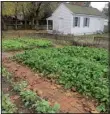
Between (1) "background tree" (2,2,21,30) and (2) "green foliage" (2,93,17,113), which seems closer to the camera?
(2) "green foliage" (2,93,17,113)

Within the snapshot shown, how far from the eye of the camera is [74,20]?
798 inches

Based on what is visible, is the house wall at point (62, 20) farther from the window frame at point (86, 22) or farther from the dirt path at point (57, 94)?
the dirt path at point (57, 94)

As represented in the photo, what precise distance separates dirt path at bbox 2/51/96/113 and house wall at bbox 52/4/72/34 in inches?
566

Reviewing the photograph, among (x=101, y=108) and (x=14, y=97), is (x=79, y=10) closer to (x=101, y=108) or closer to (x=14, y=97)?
(x=14, y=97)

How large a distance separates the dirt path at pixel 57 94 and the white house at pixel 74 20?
1438 centimetres

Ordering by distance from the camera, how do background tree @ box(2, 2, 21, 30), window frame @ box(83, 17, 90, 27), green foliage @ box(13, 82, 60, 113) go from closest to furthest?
green foliage @ box(13, 82, 60, 113)
background tree @ box(2, 2, 21, 30)
window frame @ box(83, 17, 90, 27)

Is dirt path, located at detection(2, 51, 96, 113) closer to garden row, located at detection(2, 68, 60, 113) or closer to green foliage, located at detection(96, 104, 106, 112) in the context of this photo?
green foliage, located at detection(96, 104, 106, 112)

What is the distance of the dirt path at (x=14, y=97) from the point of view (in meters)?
4.03

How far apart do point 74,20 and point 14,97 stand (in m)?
16.4

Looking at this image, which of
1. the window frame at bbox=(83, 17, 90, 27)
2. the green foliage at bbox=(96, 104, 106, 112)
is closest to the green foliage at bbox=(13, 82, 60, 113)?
the green foliage at bbox=(96, 104, 106, 112)

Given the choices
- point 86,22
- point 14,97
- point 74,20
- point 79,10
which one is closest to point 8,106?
point 14,97

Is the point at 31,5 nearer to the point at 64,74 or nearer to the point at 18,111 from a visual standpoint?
the point at 64,74

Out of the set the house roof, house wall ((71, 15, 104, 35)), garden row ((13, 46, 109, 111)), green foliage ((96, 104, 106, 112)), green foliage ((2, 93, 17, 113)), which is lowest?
green foliage ((96, 104, 106, 112))

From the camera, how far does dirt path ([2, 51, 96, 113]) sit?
416 centimetres
